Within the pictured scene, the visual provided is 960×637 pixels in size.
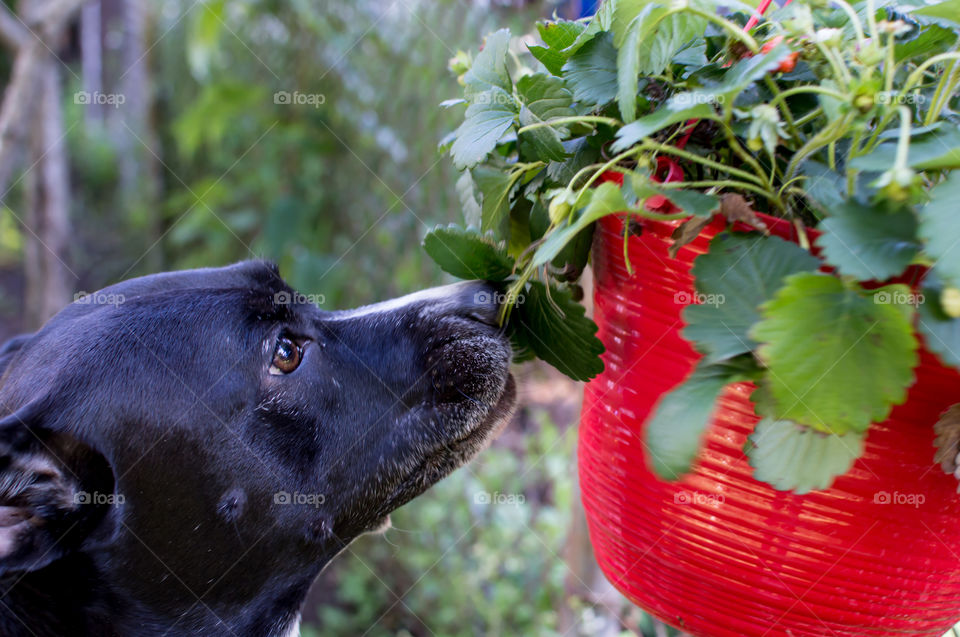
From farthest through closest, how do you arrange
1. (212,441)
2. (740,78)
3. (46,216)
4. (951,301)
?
(46,216)
(212,441)
(740,78)
(951,301)

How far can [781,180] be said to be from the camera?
0.96 meters

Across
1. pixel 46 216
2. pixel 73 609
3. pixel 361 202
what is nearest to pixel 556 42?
pixel 73 609

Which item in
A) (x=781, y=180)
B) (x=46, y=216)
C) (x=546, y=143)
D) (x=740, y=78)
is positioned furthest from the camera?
(x=46, y=216)

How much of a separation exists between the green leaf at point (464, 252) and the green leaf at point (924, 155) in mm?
611

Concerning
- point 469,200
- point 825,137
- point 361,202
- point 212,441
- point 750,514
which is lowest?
point 361,202

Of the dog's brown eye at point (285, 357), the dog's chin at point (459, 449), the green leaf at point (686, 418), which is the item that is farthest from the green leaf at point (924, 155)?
the dog's brown eye at point (285, 357)

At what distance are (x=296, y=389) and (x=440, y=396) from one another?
1.10ft

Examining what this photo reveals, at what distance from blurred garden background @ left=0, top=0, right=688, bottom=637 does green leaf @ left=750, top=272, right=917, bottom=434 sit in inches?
97.0

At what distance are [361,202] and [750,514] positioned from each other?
370 cm

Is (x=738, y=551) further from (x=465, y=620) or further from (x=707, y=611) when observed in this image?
(x=465, y=620)

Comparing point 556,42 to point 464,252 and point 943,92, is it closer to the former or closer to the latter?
point 464,252

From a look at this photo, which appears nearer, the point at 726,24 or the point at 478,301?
the point at 726,24

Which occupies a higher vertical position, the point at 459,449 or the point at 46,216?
the point at 459,449

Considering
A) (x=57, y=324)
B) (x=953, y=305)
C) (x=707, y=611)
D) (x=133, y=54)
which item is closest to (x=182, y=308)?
(x=57, y=324)
